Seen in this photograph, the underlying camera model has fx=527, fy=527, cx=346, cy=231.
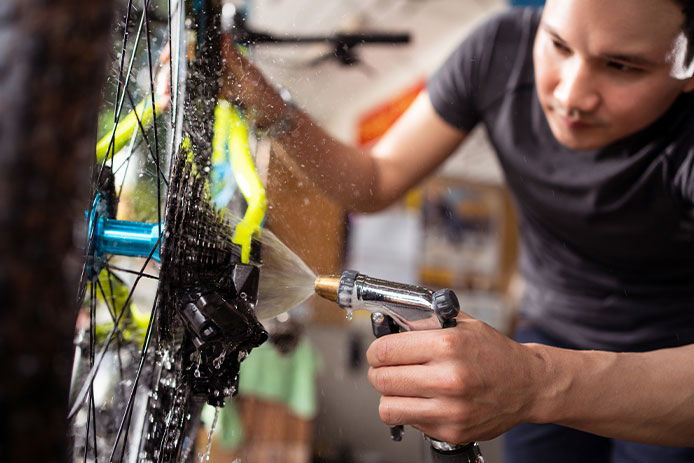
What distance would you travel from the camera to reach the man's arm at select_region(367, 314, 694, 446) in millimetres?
502

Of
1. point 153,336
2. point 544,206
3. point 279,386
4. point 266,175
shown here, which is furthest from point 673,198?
point 279,386

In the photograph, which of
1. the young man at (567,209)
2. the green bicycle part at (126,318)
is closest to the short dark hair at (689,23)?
the young man at (567,209)

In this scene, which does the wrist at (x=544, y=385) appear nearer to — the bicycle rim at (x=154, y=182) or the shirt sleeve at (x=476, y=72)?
the bicycle rim at (x=154, y=182)

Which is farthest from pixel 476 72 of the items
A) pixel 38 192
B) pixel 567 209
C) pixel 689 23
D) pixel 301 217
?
pixel 38 192

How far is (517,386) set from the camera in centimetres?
52

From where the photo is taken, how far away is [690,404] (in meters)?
0.58

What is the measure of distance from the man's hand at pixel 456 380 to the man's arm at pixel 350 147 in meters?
0.26

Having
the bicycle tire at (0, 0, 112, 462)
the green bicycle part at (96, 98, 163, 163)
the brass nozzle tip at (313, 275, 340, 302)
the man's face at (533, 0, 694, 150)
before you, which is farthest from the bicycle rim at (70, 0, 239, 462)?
the man's face at (533, 0, 694, 150)

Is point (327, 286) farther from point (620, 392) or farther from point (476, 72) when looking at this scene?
point (476, 72)

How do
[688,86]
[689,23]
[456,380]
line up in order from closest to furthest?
[456,380] < [689,23] < [688,86]

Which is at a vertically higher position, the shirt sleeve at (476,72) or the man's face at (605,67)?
the shirt sleeve at (476,72)

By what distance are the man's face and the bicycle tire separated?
58 cm

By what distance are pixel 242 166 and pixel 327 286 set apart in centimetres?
16

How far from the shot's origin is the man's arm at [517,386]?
1.65ft
